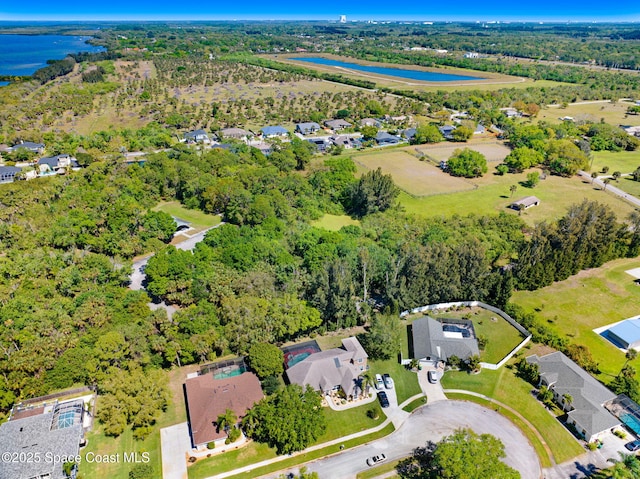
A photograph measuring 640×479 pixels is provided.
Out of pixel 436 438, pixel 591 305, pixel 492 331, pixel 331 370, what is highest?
pixel 331 370

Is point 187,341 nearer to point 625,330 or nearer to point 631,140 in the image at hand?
point 625,330

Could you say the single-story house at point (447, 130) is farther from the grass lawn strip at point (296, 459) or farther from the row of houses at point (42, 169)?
Answer: the grass lawn strip at point (296, 459)

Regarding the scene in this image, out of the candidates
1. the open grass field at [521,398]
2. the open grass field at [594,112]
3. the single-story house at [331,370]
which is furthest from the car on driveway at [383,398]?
the open grass field at [594,112]

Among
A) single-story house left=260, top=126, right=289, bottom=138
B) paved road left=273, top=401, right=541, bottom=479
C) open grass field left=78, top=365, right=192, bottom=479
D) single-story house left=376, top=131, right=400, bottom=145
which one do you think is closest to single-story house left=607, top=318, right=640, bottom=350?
paved road left=273, top=401, right=541, bottom=479

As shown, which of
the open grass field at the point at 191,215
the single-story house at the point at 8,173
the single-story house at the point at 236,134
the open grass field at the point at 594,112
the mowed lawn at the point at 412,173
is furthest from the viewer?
the open grass field at the point at 594,112

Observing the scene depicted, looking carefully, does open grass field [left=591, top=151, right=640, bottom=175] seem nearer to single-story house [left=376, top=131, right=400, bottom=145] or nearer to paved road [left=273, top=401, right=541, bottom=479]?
single-story house [left=376, top=131, right=400, bottom=145]

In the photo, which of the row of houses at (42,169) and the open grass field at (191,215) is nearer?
the open grass field at (191,215)

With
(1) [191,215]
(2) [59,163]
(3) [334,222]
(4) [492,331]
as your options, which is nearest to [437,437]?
(4) [492,331]

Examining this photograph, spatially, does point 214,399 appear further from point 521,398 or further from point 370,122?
point 370,122
